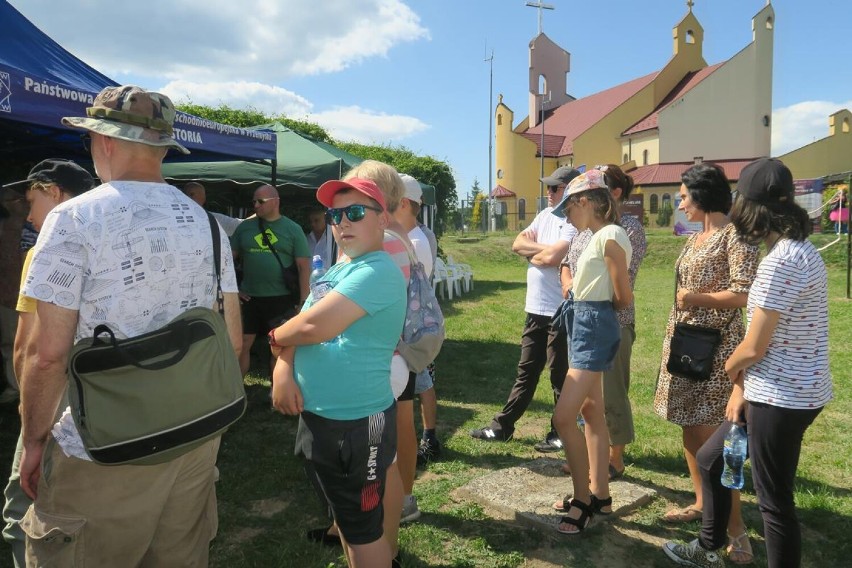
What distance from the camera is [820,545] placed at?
3059mm

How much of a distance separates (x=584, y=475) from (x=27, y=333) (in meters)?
2.47

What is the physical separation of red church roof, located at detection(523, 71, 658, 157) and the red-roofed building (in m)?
0.10

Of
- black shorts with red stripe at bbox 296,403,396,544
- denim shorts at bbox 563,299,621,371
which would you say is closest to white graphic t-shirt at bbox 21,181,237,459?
black shorts with red stripe at bbox 296,403,396,544

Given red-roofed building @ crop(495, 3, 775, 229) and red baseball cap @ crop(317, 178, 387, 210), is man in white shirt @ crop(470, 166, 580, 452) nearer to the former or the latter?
red baseball cap @ crop(317, 178, 387, 210)

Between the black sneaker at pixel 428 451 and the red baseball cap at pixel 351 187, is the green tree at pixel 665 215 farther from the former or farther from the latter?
the red baseball cap at pixel 351 187

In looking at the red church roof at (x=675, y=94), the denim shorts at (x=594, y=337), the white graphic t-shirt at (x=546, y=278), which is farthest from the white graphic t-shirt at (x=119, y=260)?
the red church roof at (x=675, y=94)

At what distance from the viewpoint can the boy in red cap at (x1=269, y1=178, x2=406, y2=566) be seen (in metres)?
1.90

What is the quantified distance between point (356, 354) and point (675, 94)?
45.6 metres

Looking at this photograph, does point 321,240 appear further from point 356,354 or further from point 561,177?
point 356,354

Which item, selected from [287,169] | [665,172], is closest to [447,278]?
[287,169]

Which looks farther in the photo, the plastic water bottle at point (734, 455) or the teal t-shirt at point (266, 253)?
the teal t-shirt at point (266, 253)

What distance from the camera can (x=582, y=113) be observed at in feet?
146

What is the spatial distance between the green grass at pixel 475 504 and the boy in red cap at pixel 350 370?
96 centimetres

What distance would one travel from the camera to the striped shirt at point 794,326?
217 centimetres
